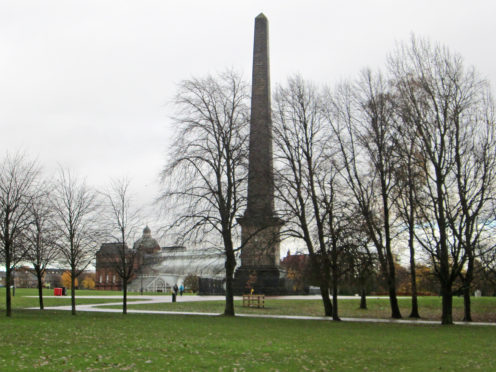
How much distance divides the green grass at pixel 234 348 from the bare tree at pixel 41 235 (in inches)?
276

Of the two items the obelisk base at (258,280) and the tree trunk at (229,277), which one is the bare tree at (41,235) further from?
the obelisk base at (258,280)

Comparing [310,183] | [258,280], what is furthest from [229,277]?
[258,280]

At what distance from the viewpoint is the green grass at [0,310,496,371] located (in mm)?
9414

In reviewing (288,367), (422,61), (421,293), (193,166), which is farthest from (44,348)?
(421,293)

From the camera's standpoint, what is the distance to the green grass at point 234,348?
30.9ft

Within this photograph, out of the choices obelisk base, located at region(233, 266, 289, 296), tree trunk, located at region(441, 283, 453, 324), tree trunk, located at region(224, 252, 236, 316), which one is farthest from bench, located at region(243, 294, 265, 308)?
tree trunk, located at region(441, 283, 453, 324)

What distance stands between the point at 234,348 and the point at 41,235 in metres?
18.1

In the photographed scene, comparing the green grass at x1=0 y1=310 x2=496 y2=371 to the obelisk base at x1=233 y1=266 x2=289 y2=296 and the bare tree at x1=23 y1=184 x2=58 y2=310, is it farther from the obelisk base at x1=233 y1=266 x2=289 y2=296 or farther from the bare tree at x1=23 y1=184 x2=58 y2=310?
the obelisk base at x1=233 y1=266 x2=289 y2=296

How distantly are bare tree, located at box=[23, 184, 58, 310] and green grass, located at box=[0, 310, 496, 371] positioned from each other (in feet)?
23.0

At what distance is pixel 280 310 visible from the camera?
93.1 feet

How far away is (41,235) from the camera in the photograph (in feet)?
86.8

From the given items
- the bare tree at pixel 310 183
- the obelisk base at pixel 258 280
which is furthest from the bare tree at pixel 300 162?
the obelisk base at pixel 258 280

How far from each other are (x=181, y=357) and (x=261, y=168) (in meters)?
16.0

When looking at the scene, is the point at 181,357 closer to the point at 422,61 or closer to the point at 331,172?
the point at 331,172
